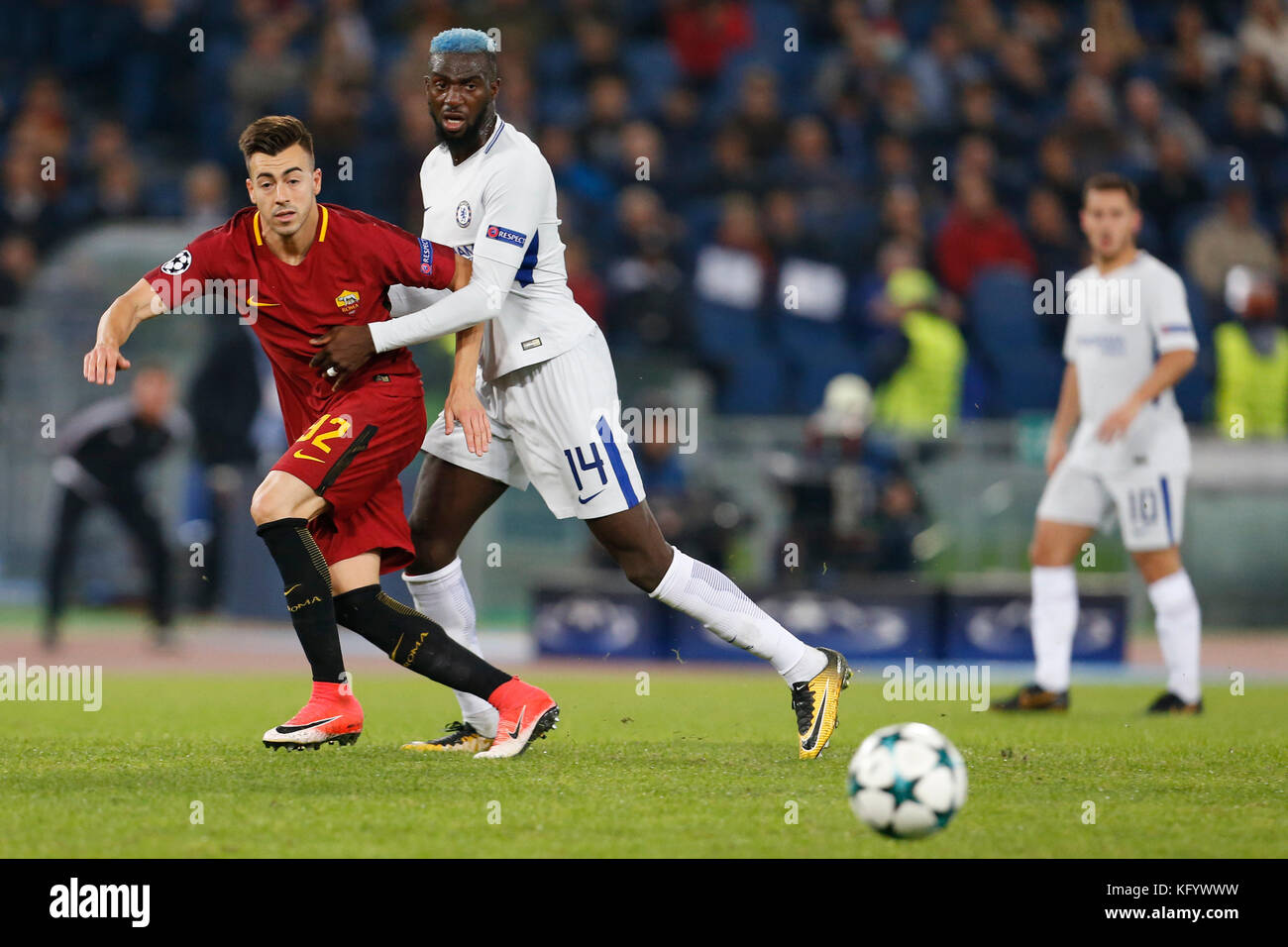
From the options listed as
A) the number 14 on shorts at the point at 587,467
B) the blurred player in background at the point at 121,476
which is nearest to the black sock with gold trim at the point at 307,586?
the number 14 on shorts at the point at 587,467

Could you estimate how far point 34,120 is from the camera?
1448 centimetres

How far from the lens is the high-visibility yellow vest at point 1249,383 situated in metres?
13.1

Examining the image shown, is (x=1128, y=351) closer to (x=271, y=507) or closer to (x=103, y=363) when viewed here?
(x=271, y=507)

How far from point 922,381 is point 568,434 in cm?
734

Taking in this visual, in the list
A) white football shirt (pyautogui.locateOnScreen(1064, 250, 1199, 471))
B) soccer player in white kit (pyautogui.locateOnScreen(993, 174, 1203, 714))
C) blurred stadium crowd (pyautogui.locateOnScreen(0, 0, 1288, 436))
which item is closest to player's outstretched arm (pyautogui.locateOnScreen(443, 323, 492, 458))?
soccer player in white kit (pyautogui.locateOnScreen(993, 174, 1203, 714))

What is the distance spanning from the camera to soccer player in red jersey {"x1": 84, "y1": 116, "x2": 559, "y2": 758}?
545 cm

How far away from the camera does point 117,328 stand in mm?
5430

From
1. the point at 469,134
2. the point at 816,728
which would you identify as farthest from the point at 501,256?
the point at 816,728

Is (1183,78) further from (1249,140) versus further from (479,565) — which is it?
(479,565)

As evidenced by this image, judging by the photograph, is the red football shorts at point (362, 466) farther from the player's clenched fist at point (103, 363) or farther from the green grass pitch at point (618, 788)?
the green grass pitch at point (618, 788)

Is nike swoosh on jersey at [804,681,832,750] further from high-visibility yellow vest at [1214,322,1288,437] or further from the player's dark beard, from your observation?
high-visibility yellow vest at [1214,322,1288,437]

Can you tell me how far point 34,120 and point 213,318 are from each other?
3129 mm

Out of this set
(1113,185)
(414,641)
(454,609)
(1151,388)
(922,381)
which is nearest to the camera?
(414,641)
